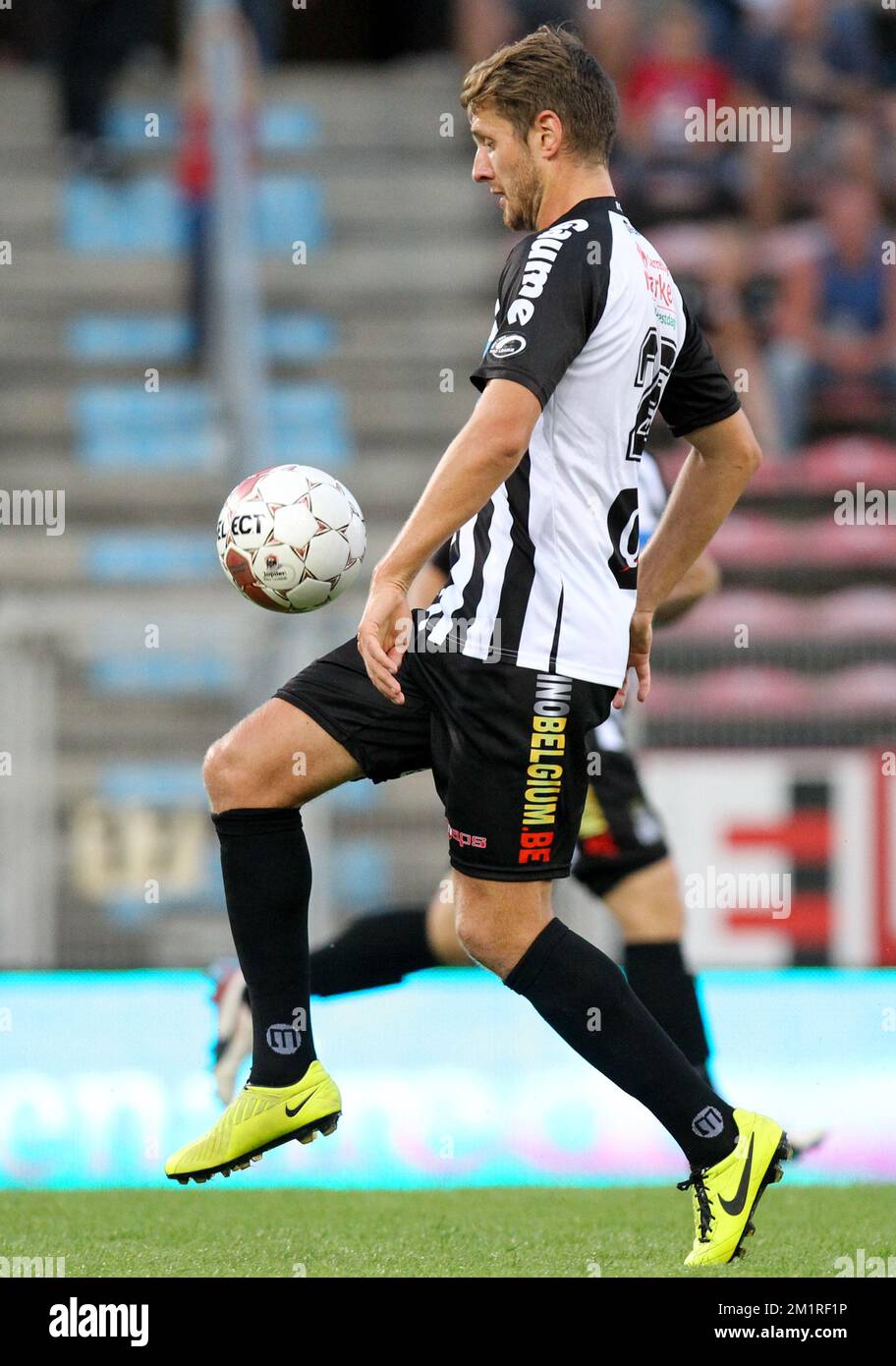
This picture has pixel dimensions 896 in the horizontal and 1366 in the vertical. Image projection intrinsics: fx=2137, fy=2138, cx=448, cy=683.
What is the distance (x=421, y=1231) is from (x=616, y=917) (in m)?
1.00

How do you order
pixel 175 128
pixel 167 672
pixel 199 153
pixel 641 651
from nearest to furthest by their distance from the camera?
1. pixel 641 651
2. pixel 167 672
3. pixel 199 153
4. pixel 175 128

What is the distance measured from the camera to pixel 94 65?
1193cm

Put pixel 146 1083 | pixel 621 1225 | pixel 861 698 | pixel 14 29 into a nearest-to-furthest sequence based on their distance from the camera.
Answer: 1. pixel 621 1225
2. pixel 146 1083
3. pixel 861 698
4. pixel 14 29

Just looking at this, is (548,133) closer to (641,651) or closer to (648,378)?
(648,378)

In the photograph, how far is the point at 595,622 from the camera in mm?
3736

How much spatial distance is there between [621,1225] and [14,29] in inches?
431

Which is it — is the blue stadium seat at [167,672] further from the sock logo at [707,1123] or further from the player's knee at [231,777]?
the sock logo at [707,1123]

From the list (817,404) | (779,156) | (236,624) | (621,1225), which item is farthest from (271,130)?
(621,1225)

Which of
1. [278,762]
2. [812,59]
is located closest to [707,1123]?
[278,762]

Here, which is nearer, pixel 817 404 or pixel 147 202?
pixel 817 404

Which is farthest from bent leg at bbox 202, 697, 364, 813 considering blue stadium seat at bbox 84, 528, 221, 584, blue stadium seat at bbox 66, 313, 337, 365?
blue stadium seat at bbox 66, 313, 337, 365

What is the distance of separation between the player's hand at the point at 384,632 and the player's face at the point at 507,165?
75 centimetres

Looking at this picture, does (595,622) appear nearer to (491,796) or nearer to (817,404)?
(491,796)

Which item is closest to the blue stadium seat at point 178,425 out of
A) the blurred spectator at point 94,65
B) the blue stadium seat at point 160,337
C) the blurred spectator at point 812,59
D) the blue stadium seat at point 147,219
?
the blue stadium seat at point 160,337
